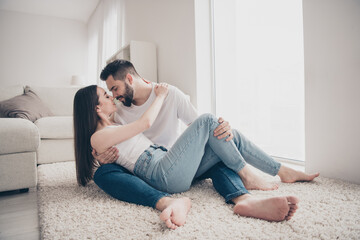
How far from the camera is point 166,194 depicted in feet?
3.75

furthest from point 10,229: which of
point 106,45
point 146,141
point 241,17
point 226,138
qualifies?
point 106,45

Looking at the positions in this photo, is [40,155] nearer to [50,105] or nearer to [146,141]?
[50,105]

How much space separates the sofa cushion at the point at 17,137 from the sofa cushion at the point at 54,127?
73 centimetres

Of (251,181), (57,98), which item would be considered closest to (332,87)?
(251,181)

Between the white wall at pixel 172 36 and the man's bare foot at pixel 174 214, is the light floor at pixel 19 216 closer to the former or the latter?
the man's bare foot at pixel 174 214

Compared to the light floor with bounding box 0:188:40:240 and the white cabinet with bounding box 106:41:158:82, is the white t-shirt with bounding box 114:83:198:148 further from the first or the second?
the white cabinet with bounding box 106:41:158:82

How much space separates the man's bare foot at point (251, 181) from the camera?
4.39 feet

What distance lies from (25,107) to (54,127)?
1.31 feet

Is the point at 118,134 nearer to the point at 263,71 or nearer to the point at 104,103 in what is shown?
the point at 104,103

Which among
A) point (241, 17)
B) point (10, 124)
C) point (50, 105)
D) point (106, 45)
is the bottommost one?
point (10, 124)

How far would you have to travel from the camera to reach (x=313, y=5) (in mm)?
1666

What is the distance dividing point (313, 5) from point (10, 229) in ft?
7.06

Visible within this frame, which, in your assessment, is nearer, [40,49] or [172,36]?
[172,36]

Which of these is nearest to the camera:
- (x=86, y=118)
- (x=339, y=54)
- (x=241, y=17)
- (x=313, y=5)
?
(x=86, y=118)
